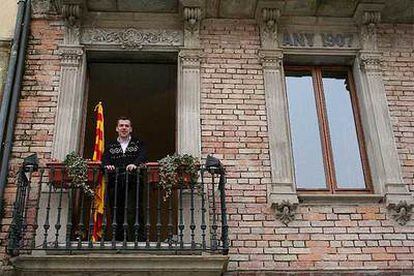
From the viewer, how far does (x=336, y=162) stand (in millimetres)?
8242

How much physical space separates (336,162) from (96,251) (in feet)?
11.1

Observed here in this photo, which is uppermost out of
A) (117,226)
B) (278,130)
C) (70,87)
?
(70,87)

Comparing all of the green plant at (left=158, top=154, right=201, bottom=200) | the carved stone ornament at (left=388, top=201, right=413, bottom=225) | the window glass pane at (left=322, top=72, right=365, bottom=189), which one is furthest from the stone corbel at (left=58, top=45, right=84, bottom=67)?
the carved stone ornament at (left=388, top=201, right=413, bottom=225)

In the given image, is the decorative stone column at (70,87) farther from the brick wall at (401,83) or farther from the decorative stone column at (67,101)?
the brick wall at (401,83)

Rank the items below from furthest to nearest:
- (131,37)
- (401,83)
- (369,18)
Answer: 1. (369,18)
2. (131,37)
3. (401,83)

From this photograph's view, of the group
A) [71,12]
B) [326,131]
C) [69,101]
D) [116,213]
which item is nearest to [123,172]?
[116,213]

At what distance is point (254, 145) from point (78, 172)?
2.29 meters

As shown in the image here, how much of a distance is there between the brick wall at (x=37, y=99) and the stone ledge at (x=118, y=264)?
2.56 ft

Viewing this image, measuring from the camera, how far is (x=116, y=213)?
7402mm

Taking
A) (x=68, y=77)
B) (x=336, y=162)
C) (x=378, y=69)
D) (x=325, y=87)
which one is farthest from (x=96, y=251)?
(x=378, y=69)

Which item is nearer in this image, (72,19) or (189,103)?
(189,103)

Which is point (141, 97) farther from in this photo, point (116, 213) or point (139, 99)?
point (116, 213)

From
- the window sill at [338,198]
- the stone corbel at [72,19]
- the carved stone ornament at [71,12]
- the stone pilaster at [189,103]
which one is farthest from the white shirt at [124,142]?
the window sill at [338,198]

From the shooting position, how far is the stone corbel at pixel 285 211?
7.52 metres
